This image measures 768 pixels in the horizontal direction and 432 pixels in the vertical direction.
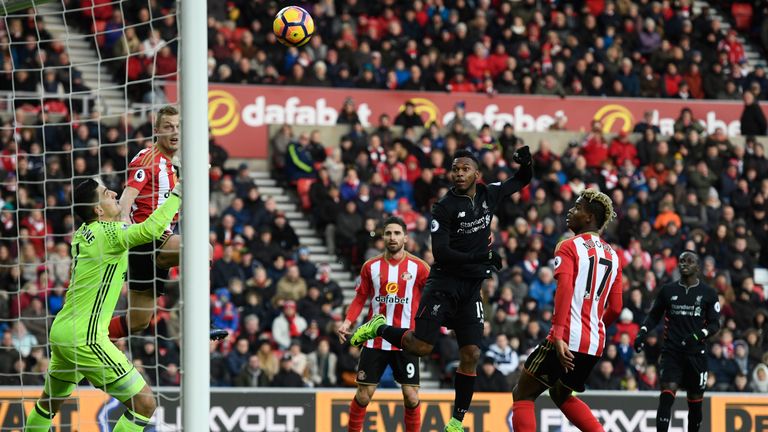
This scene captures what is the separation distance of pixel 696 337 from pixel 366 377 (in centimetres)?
355

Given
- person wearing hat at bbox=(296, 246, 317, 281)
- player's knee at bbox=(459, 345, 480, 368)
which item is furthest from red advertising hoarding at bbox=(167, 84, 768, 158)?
player's knee at bbox=(459, 345, 480, 368)

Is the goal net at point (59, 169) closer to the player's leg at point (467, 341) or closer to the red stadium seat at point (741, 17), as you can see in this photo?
the player's leg at point (467, 341)

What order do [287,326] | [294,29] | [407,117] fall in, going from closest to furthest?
[294,29] < [287,326] < [407,117]

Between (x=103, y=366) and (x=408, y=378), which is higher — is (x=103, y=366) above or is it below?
above

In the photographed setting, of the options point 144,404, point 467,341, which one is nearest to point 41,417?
point 144,404

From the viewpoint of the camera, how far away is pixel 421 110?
66.6 ft

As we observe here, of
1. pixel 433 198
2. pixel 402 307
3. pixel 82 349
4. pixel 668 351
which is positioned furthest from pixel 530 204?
pixel 82 349

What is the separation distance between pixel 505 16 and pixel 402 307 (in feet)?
37.7

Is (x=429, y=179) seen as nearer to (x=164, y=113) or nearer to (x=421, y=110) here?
(x=421, y=110)

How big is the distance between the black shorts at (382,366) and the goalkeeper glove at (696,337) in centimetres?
305

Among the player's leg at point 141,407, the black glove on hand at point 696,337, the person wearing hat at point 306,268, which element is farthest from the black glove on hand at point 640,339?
the person wearing hat at point 306,268

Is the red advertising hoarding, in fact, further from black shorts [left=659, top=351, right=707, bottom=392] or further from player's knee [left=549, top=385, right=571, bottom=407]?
player's knee [left=549, top=385, right=571, bottom=407]

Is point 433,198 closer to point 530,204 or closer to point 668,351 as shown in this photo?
point 530,204

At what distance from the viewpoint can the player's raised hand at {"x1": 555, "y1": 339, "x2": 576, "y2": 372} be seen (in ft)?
30.4
